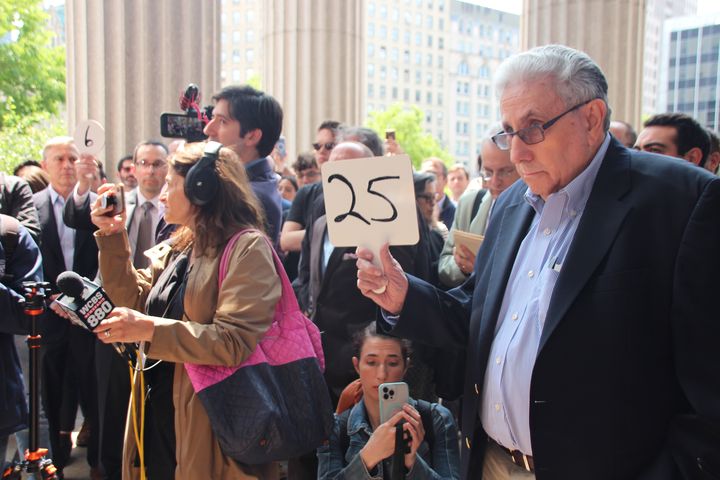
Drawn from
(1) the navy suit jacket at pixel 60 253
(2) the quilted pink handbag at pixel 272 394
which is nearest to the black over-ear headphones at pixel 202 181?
(2) the quilted pink handbag at pixel 272 394

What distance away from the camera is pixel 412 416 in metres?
2.86

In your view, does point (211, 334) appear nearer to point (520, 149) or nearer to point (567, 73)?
point (520, 149)

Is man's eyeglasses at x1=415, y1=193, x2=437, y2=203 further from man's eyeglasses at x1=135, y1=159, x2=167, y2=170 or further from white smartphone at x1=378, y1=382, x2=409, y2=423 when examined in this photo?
white smartphone at x1=378, y1=382, x2=409, y2=423

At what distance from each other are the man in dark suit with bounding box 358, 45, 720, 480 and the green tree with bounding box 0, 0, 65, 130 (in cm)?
2466

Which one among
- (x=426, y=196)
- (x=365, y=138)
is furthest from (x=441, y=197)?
(x=365, y=138)

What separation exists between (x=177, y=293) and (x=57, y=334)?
6.92 feet

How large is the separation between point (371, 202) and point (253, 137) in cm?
173

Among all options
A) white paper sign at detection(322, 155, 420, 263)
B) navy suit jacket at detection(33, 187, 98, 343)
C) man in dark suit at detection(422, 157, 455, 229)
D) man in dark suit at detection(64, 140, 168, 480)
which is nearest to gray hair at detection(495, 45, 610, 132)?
white paper sign at detection(322, 155, 420, 263)

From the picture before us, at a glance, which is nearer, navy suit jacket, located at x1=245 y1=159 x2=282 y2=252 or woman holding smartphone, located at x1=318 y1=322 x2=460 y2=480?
woman holding smartphone, located at x1=318 y1=322 x2=460 y2=480

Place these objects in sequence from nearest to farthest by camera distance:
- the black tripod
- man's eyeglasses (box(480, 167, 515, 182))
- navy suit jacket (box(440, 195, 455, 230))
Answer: the black tripod, man's eyeglasses (box(480, 167, 515, 182)), navy suit jacket (box(440, 195, 455, 230))

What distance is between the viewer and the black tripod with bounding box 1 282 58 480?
310 cm

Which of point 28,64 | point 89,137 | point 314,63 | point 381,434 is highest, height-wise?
point 28,64

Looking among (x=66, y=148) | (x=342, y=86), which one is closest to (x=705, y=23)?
(x=342, y=86)

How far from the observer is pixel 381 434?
296 cm
